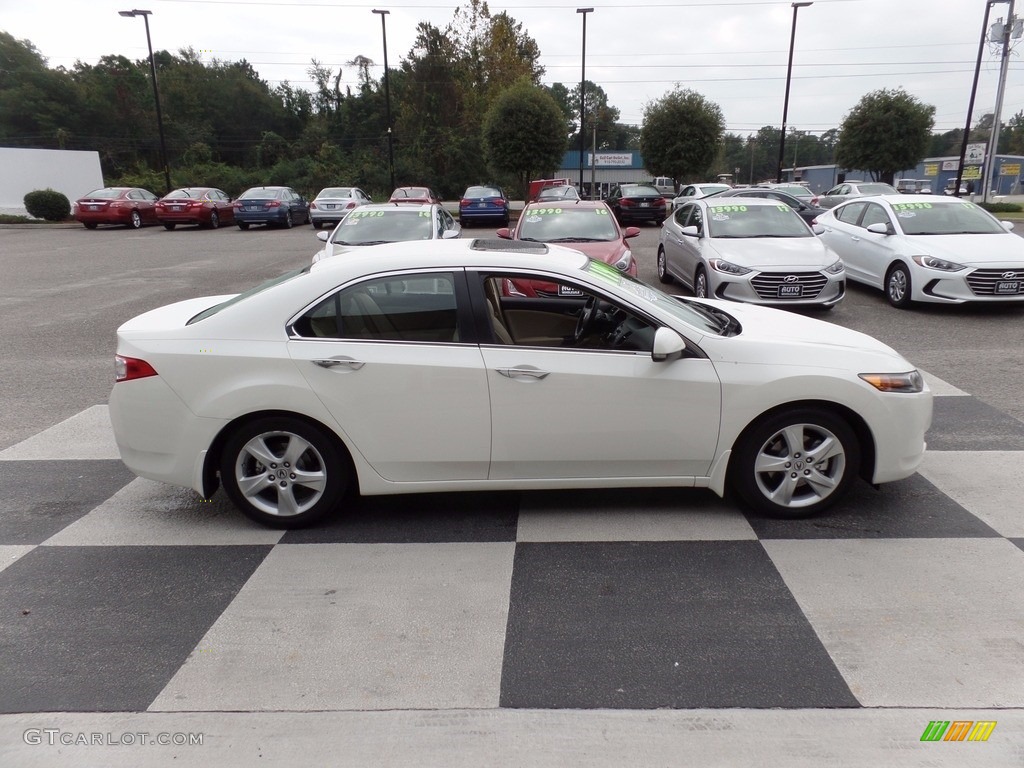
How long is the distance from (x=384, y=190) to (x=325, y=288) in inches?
2113

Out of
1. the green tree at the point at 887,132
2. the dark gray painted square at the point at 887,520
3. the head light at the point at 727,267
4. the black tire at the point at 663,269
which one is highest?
the green tree at the point at 887,132

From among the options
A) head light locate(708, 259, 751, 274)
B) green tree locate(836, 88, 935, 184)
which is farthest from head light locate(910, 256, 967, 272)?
green tree locate(836, 88, 935, 184)

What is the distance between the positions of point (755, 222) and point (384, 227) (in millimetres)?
5573

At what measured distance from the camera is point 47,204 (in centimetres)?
3016

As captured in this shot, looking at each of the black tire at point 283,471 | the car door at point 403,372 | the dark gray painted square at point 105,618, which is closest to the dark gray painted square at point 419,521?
the black tire at point 283,471

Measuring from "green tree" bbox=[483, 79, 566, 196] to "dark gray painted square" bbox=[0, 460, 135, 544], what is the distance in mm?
32269

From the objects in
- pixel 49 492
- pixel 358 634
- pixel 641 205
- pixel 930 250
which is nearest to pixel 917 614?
pixel 358 634

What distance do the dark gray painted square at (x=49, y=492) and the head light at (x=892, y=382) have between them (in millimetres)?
4564

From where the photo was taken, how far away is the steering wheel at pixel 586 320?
14.5 feet

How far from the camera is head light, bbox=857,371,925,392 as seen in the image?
4121 mm

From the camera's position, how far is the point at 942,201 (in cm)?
1118

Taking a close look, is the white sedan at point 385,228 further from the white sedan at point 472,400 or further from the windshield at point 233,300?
the white sedan at point 472,400

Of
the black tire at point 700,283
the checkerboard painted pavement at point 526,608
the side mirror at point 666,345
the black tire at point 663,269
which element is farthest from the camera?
the black tire at point 663,269

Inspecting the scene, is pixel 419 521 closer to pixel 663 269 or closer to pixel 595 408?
pixel 595 408
